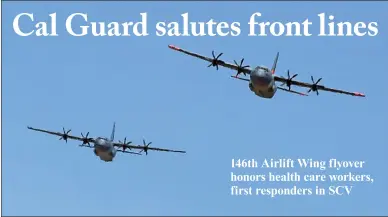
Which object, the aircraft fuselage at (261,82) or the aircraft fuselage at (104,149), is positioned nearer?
the aircraft fuselage at (261,82)

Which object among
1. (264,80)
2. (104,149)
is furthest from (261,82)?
(104,149)

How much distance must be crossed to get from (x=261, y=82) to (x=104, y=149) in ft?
155

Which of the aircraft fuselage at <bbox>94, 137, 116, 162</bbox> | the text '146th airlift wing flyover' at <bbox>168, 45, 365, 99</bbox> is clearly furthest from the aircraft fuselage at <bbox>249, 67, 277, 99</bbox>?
the aircraft fuselage at <bbox>94, 137, 116, 162</bbox>

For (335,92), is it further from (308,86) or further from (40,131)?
(40,131)

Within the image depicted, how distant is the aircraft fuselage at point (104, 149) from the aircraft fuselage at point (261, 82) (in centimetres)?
4487

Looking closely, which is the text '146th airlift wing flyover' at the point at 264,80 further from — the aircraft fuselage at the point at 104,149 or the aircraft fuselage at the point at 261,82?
the aircraft fuselage at the point at 104,149

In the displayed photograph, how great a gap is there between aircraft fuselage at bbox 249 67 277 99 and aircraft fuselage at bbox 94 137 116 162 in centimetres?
4487

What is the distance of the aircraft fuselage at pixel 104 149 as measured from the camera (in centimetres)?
12731

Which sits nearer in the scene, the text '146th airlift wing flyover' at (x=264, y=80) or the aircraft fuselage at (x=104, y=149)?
the text '146th airlift wing flyover' at (x=264, y=80)

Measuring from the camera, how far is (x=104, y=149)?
418 ft

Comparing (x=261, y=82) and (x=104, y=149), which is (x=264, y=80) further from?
(x=104, y=149)

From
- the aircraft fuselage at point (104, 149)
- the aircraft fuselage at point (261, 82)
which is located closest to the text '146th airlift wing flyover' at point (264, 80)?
the aircraft fuselage at point (261, 82)

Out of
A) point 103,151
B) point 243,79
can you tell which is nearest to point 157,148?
point 103,151

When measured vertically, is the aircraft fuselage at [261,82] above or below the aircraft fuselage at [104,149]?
below
